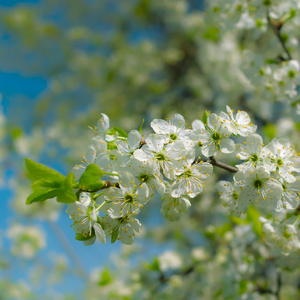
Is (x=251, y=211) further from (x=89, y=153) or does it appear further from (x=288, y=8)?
(x=288, y=8)

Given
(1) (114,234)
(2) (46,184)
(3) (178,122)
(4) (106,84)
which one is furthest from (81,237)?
(4) (106,84)

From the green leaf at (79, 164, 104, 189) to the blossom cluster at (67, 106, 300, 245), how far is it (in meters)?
0.06

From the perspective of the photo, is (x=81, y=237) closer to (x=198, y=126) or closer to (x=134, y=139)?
(x=134, y=139)

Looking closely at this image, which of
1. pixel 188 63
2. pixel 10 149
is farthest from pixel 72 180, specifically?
pixel 188 63

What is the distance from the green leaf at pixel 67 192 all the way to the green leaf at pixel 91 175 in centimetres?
3

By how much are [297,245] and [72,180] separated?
0.99 m

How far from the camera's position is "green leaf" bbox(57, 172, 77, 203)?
→ 793mm

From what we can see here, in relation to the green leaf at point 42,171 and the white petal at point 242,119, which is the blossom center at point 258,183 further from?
the green leaf at point 42,171

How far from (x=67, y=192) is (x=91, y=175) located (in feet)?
0.27

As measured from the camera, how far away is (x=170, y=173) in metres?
0.90

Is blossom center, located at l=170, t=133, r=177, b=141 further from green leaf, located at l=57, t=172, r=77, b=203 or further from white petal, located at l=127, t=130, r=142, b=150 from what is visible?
green leaf, located at l=57, t=172, r=77, b=203

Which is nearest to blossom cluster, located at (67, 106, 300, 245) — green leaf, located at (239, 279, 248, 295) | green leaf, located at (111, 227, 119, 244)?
green leaf, located at (111, 227, 119, 244)

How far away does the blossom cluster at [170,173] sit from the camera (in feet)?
2.89

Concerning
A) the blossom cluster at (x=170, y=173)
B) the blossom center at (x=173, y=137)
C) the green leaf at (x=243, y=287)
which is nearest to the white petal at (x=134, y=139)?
the blossom cluster at (x=170, y=173)
